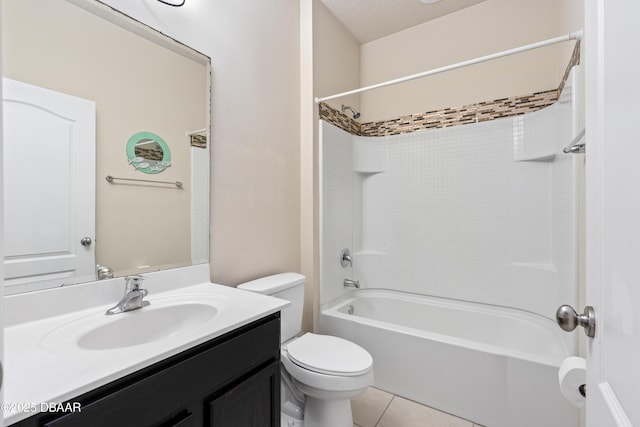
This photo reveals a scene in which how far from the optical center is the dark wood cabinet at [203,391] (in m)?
0.66

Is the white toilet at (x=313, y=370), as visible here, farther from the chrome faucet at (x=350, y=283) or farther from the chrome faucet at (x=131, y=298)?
the chrome faucet at (x=350, y=283)

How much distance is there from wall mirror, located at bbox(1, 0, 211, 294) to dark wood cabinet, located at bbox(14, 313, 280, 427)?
54cm

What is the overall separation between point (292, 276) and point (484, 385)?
1192 mm

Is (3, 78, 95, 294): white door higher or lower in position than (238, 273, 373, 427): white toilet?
higher

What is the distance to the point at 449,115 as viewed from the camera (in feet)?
7.90

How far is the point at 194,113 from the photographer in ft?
4.68

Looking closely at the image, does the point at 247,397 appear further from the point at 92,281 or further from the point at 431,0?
the point at 431,0

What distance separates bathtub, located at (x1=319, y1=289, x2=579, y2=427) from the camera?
1.47 meters

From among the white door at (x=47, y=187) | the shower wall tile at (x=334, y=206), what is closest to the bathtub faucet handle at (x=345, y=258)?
the shower wall tile at (x=334, y=206)

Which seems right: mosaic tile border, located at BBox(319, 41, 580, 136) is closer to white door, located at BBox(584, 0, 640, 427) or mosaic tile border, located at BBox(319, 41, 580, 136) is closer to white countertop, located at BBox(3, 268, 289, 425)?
white door, located at BBox(584, 0, 640, 427)

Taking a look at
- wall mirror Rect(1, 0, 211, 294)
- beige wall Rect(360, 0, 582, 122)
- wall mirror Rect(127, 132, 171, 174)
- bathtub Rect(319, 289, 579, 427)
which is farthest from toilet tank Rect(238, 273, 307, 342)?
beige wall Rect(360, 0, 582, 122)

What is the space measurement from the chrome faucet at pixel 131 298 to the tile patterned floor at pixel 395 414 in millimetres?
1318

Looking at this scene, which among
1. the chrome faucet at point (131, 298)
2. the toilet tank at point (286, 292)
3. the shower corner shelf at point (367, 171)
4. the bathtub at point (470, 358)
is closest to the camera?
the chrome faucet at point (131, 298)

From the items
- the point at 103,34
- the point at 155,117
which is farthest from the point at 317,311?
the point at 103,34
